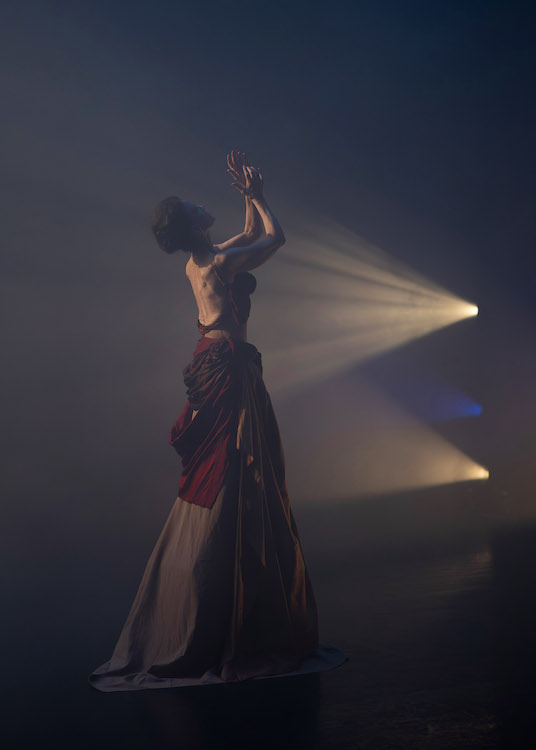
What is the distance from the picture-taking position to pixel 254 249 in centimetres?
216

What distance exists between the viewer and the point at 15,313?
16.8 ft

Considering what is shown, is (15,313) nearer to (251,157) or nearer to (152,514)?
(152,514)

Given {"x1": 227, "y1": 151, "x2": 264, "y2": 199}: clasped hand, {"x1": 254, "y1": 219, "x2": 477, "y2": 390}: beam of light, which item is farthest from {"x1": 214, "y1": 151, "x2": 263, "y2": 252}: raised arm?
{"x1": 254, "y1": 219, "x2": 477, "y2": 390}: beam of light

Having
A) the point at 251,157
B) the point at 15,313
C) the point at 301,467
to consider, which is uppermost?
the point at 251,157

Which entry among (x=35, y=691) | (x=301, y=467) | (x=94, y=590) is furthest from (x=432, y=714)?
(x=301, y=467)

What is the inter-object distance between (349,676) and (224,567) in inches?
18.3

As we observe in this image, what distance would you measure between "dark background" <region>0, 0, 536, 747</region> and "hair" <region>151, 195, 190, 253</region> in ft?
8.41

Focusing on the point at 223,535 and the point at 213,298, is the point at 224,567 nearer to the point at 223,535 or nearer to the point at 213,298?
the point at 223,535

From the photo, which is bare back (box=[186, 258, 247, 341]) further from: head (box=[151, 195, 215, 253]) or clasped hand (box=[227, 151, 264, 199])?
clasped hand (box=[227, 151, 264, 199])

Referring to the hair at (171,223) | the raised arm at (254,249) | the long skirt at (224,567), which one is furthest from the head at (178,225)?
the long skirt at (224,567)

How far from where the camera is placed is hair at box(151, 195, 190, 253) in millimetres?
2129

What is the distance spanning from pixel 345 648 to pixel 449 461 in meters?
4.82

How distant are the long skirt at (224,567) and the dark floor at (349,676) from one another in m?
0.09

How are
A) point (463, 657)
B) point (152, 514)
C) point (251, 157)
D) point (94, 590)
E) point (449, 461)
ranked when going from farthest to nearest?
1. point (449, 461)
2. point (251, 157)
3. point (152, 514)
4. point (94, 590)
5. point (463, 657)
